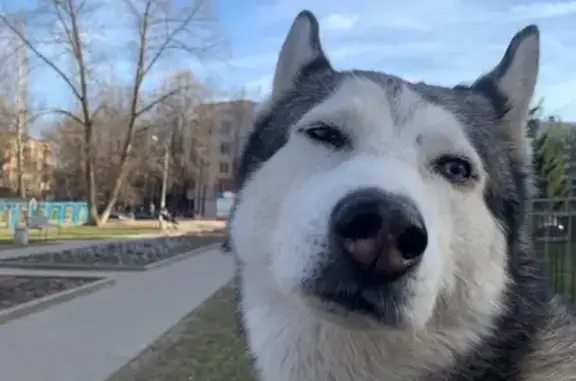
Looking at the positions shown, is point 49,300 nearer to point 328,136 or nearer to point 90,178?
point 328,136

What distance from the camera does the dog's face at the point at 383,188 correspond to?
1.96m

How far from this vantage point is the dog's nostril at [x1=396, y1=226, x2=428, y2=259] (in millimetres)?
1906

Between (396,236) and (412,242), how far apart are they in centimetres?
7

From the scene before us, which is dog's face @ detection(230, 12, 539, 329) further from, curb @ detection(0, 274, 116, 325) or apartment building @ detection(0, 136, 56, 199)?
apartment building @ detection(0, 136, 56, 199)

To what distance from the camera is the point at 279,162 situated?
2471mm

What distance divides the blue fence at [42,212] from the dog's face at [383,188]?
40951mm

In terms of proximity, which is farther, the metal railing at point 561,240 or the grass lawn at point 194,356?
the metal railing at point 561,240

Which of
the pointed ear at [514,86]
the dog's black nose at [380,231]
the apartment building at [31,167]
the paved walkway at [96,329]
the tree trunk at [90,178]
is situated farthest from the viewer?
the apartment building at [31,167]

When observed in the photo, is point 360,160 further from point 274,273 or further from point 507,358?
point 507,358

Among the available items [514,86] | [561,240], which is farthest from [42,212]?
[514,86]

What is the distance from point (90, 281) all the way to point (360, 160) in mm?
14761

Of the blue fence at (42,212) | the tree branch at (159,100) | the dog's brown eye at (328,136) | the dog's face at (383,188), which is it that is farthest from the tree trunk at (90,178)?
the dog's brown eye at (328,136)

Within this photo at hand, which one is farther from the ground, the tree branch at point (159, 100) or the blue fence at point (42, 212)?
the tree branch at point (159, 100)

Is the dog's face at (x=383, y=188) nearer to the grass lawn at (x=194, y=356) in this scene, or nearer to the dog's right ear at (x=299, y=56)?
the dog's right ear at (x=299, y=56)
